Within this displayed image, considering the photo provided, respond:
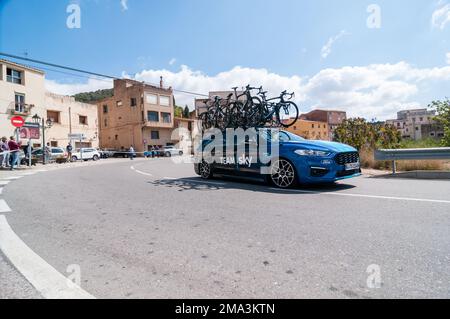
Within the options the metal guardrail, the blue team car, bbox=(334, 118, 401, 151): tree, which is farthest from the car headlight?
bbox=(334, 118, 401, 151): tree

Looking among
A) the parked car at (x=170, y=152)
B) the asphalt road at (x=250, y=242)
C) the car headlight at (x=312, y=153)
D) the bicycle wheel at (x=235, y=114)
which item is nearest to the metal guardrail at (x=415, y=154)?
the asphalt road at (x=250, y=242)

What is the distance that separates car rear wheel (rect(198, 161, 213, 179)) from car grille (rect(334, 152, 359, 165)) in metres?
3.93

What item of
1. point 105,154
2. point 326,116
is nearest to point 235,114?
point 105,154

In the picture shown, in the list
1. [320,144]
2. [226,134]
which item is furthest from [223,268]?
[226,134]

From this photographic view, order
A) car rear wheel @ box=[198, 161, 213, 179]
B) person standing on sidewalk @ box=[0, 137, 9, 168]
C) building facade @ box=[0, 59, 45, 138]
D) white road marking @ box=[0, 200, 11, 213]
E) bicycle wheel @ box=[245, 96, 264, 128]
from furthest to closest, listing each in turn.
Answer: building facade @ box=[0, 59, 45, 138], person standing on sidewalk @ box=[0, 137, 9, 168], bicycle wheel @ box=[245, 96, 264, 128], car rear wheel @ box=[198, 161, 213, 179], white road marking @ box=[0, 200, 11, 213]

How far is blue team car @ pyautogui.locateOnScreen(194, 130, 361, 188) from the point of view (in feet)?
18.9

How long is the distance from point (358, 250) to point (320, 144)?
3.76 m

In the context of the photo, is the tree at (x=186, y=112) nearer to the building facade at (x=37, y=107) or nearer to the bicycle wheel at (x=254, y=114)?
the building facade at (x=37, y=107)

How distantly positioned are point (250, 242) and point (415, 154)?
709 cm

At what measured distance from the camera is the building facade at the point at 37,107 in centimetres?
2633

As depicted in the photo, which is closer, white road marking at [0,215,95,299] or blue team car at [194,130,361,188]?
white road marking at [0,215,95,299]

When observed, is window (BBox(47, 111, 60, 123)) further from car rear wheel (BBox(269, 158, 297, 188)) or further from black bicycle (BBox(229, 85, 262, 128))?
car rear wheel (BBox(269, 158, 297, 188))

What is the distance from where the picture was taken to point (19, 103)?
90.3ft
